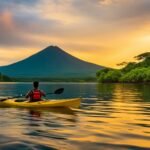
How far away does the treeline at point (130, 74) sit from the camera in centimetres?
15138

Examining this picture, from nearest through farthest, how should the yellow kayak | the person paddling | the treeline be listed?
the yellow kayak, the person paddling, the treeline

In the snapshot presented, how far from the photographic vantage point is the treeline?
151m

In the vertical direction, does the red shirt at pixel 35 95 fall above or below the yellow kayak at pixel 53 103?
above

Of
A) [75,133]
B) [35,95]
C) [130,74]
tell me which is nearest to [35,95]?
[35,95]

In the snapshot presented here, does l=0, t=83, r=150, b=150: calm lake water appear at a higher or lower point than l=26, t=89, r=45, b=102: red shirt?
lower

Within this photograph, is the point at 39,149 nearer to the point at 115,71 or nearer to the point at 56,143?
the point at 56,143

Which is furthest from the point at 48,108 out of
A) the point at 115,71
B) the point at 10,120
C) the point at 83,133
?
the point at 115,71

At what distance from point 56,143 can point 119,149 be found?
2153 mm

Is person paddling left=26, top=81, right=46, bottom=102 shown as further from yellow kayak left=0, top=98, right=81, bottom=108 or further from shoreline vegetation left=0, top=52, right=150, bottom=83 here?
shoreline vegetation left=0, top=52, right=150, bottom=83

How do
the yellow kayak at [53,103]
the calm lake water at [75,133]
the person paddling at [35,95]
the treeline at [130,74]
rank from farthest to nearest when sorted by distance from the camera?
the treeline at [130,74] < the person paddling at [35,95] < the yellow kayak at [53,103] < the calm lake water at [75,133]

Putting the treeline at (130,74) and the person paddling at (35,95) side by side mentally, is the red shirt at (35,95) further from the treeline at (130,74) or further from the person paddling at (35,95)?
the treeline at (130,74)

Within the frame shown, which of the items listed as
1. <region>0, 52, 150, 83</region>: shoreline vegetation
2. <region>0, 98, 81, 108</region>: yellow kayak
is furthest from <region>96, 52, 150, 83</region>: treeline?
<region>0, 98, 81, 108</region>: yellow kayak

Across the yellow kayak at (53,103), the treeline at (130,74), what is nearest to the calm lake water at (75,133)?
the yellow kayak at (53,103)

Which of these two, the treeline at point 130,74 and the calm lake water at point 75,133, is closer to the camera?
the calm lake water at point 75,133
